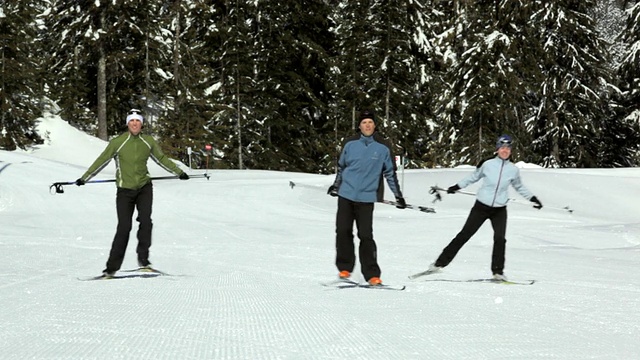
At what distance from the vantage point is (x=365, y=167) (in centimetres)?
740

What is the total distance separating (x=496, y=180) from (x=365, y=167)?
5.23ft

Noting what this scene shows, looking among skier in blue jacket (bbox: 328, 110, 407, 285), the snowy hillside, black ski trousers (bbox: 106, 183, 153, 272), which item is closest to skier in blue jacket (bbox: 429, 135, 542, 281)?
the snowy hillside

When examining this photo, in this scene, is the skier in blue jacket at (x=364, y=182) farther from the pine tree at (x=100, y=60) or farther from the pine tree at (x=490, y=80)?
the pine tree at (x=490, y=80)

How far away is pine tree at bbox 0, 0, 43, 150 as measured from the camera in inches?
1270

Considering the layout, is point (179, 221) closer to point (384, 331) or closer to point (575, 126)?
point (384, 331)

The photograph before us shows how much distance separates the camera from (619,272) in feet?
30.7

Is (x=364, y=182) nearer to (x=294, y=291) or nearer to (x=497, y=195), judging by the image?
(x=294, y=291)

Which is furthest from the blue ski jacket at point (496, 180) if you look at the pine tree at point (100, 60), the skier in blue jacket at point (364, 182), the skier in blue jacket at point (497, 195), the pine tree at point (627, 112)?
the pine tree at point (627, 112)

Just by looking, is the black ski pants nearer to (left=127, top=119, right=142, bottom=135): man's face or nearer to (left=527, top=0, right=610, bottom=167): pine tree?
(left=127, top=119, right=142, bottom=135): man's face

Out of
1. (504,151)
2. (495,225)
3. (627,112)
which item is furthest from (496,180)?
(627,112)

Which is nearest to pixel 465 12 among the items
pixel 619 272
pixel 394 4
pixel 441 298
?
pixel 394 4

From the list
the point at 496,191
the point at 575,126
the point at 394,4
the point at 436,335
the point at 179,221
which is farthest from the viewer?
the point at 394,4

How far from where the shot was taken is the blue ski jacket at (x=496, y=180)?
8031mm

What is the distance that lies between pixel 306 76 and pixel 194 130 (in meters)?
8.63
